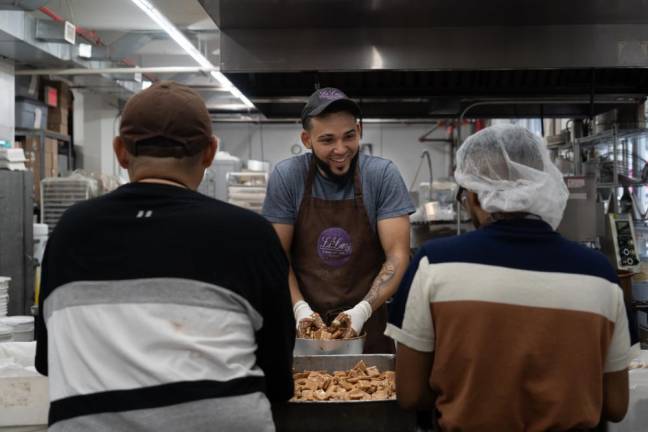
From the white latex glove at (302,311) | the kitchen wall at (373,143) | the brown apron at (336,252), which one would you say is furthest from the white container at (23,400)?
the kitchen wall at (373,143)

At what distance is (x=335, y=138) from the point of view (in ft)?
8.06

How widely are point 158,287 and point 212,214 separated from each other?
0.52 ft

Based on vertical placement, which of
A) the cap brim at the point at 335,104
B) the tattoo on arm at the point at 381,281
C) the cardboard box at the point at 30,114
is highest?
the cardboard box at the point at 30,114

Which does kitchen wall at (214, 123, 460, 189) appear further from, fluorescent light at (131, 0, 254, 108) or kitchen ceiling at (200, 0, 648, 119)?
kitchen ceiling at (200, 0, 648, 119)

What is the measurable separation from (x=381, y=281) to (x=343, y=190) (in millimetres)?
402

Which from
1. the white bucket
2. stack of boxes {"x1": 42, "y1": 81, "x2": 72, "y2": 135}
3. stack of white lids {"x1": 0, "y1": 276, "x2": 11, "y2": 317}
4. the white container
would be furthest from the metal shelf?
the white container

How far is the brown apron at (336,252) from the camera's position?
2.57 m

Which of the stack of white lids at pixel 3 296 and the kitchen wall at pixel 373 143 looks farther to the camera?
the kitchen wall at pixel 373 143

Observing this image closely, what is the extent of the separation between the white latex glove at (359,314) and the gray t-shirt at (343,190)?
38 centimetres

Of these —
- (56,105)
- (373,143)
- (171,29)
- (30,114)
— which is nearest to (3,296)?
(171,29)

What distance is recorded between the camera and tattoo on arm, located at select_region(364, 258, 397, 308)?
2398mm

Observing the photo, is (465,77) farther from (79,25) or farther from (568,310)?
(79,25)

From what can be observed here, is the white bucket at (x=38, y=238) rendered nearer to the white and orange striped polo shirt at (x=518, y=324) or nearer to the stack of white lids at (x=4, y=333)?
the stack of white lids at (x=4, y=333)

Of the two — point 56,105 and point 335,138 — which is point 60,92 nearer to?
point 56,105
